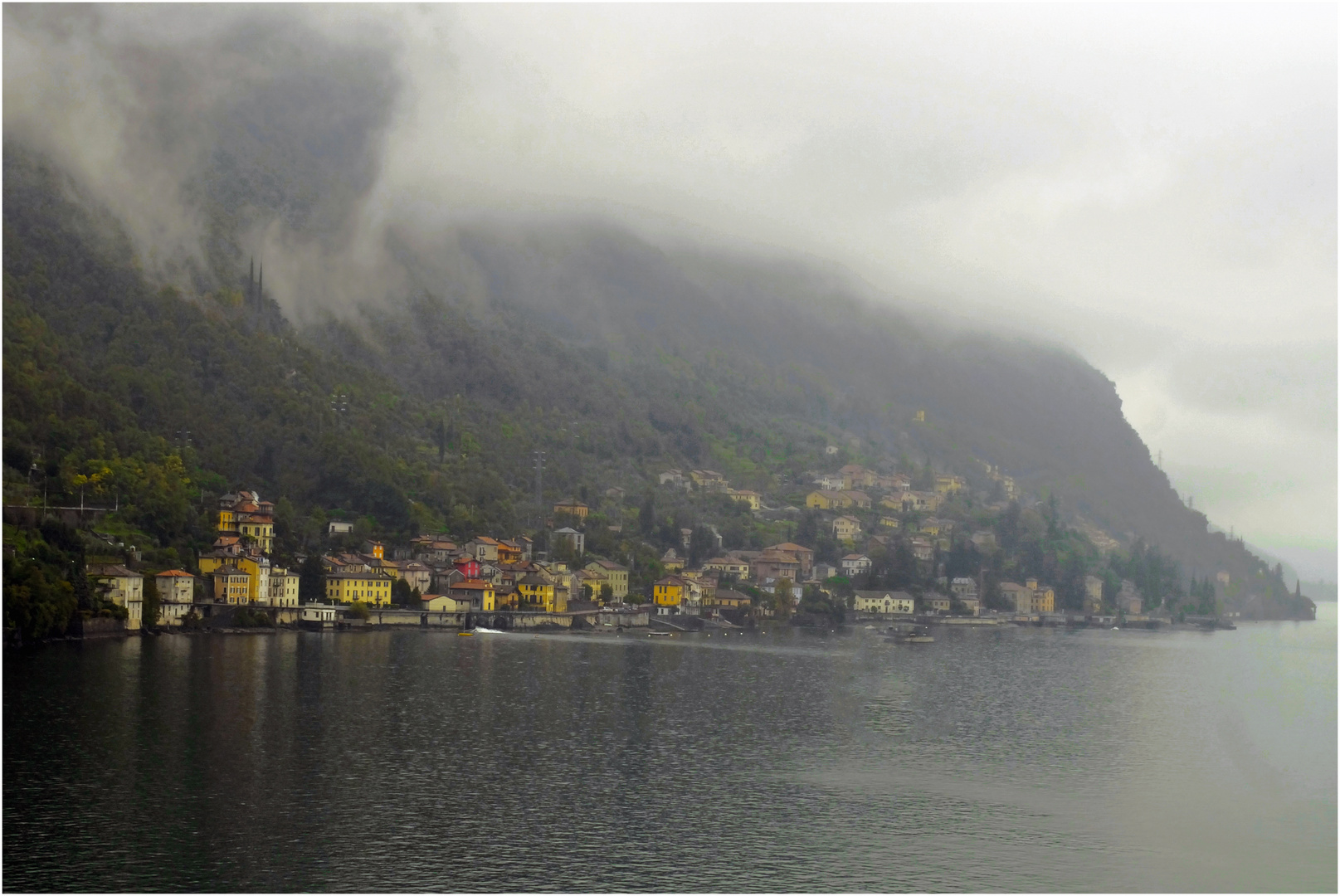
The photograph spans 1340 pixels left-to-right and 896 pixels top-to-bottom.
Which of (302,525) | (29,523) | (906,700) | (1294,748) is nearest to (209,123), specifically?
(302,525)

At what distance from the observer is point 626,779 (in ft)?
119

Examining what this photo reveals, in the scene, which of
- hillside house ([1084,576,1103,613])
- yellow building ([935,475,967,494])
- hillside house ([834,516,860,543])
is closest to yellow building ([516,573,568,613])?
hillside house ([834,516,860,543])

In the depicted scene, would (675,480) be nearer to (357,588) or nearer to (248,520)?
(357,588)

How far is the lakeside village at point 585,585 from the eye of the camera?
79.0 m

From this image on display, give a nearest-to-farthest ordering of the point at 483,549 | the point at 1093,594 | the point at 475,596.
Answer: the point at 475,596
the point at 483,549
the point at 1093,594

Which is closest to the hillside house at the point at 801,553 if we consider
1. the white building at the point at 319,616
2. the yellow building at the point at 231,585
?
the white building at the point at 319,616

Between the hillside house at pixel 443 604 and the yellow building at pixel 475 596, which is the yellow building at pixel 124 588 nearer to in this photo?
the hillside house at pixel 443 604

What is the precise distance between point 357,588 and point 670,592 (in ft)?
96.0

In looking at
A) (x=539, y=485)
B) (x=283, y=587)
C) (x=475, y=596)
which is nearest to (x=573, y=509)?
(x=539, y=485)

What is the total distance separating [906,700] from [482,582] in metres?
47.0

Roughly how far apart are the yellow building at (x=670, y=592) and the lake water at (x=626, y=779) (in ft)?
139

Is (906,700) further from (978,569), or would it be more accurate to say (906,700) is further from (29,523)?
(978,569)

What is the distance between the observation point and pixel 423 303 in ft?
575

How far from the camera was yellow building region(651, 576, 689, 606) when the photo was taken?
106375 mm
